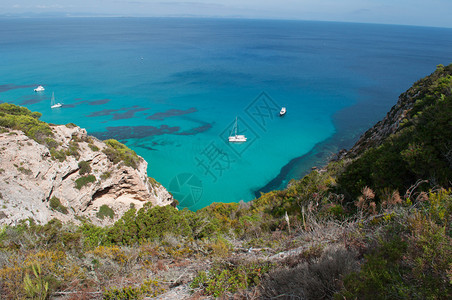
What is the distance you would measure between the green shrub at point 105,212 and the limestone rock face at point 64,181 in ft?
0.18

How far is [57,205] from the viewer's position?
11.6 m

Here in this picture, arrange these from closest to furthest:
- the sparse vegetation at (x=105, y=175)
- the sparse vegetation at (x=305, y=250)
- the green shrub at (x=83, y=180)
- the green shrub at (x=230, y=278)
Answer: the sparse vegetation at (x=305, y=250) → the green shrub at (x=230, y=278) → the green shrub at (x=83, y=180) → the sparse vegetation at (x=105, y=175)

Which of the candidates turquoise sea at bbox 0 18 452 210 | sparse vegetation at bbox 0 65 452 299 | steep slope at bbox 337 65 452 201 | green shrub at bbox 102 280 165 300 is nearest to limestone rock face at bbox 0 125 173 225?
sparse vegetation at bbox 0 65 452 299

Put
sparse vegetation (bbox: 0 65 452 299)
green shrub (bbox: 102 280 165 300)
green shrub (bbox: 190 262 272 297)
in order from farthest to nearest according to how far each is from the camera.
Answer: green shrub (bbox: 102 280 165 300), green shrub (bbox: 190 262 272 297), sparse vegetation (bbox: 0 65 452 299)

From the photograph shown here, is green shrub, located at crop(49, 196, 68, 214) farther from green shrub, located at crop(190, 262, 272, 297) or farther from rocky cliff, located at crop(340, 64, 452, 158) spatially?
rocky cliff, located at crop(340, 64, 452, 158)

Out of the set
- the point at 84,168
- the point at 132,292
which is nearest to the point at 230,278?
the point at 132,292

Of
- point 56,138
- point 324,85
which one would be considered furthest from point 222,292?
point 324,85

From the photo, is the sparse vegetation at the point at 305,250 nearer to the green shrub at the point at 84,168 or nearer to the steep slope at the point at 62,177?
the steep slope at the point at 62,177

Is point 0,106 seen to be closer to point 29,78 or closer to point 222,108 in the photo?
point 222,108

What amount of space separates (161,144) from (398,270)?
28.1m

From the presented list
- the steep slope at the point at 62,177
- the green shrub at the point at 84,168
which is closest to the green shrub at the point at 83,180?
the steep slope at the point at 62,177

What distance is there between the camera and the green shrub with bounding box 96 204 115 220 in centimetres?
1359

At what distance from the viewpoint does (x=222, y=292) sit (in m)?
3.66

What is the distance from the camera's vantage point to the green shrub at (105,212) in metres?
13.6
